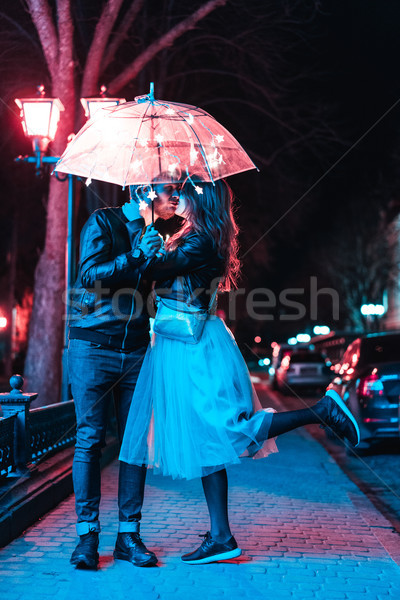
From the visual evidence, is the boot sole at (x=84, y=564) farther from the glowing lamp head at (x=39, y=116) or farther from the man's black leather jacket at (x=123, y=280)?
the glowing lamp head at (x=39, y=116)

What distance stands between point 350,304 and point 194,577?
45.9m

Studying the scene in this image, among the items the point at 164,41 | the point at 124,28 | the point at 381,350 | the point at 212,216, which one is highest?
the point at 124,28

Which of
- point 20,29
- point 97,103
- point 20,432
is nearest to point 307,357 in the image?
point 20,29

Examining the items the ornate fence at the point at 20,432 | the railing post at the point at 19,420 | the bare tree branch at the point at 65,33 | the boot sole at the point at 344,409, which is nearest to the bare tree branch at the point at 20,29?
the bare tree branch at the point at 65,33

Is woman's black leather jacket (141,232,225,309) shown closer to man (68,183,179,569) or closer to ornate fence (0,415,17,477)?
man (68,183,179,569)

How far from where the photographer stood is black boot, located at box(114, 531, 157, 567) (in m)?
4.21

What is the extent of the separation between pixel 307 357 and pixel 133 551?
2183 cm

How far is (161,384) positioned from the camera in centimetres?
437

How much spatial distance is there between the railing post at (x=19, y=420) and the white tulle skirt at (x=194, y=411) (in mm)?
1742

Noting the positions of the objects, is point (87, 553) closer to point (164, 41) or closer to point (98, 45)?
point (98, 45)

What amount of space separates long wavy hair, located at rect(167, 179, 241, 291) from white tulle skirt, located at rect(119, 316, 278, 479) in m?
0.51

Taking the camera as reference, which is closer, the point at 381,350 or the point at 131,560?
the point at 131,560

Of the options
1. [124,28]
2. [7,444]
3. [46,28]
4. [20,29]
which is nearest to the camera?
[7,444]

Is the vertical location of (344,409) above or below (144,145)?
below
